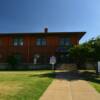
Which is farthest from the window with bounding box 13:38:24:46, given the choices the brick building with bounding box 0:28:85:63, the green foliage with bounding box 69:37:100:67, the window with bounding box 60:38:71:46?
the green foliage with bounding box 69:37:100:67

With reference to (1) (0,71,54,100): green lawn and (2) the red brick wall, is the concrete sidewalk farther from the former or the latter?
(2) the red brick wall

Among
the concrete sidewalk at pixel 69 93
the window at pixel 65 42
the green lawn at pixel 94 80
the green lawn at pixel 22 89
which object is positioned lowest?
the green lawn at pixel 94 80

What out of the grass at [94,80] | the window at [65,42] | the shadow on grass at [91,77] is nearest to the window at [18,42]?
the window at [65,42]

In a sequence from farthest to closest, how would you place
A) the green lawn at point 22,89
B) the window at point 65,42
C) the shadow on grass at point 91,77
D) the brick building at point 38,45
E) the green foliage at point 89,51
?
the window at point 65,42
the brick building at point 38,45
the green foliage at point 89,51
the shadow on grass at point 91,77
the green lawn at point 22,89

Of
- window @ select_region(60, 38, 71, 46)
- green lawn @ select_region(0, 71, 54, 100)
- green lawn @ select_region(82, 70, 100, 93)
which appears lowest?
green lawn @ select_region(82, 70, 100, 93)

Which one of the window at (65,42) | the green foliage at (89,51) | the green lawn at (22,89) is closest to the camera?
the green lawn at (22,89)

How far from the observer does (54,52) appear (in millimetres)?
47812

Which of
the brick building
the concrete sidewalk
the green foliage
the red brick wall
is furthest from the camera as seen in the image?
the red brick wall

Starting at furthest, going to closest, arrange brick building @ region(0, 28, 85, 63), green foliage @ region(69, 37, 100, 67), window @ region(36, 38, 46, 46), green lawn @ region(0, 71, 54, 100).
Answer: window @ region(36, 38, 46, 46)
brick building @ region(0, 28, 85, 63)
green foliage @ region(69, 37, 100, 67)
green lawn @ region(0, 71, 54, 100)

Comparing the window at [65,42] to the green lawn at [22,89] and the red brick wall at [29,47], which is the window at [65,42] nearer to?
the red brick wall at [29,47]

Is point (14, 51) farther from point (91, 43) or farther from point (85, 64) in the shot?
point (91, 43)

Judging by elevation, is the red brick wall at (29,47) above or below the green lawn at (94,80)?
above

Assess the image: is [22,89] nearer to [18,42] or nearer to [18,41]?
Answer: [18,42]

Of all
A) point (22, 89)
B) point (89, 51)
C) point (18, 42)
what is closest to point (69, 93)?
point (22, 89)
